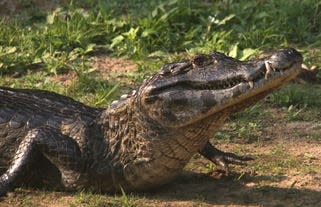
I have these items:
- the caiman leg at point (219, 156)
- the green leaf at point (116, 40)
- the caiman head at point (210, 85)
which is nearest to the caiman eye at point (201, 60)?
the caiman head at point (210, 85)

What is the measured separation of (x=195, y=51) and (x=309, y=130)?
1910mm

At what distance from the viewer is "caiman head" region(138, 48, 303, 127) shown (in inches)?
161

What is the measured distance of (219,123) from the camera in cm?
433

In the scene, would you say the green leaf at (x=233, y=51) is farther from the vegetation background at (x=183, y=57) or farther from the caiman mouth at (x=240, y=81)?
the caiman mouth at (x=240, y=81)

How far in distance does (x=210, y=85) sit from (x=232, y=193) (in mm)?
774

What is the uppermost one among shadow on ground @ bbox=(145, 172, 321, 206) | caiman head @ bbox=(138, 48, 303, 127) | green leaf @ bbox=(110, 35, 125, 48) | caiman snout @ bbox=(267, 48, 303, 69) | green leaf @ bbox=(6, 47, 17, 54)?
caiman snout @ bbox=(267, 48, 303, 69)

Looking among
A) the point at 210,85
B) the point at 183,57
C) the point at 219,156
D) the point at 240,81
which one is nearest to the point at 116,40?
the point at 183,57

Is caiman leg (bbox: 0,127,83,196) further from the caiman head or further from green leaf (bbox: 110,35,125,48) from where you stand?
green leaf (bbox: 110,35,125,48)

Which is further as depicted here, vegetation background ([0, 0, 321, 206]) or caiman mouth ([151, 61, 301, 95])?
vegetation background ([0, 0, 321, 206])

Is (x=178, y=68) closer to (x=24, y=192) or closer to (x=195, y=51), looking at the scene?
(x=24, y=192)

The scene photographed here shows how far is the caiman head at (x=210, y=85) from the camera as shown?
4098 mm

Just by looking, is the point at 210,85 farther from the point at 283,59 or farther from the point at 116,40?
the point at 116,40

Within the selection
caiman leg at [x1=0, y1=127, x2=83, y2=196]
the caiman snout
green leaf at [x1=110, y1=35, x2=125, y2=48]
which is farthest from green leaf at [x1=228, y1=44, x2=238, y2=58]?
the caiman snout

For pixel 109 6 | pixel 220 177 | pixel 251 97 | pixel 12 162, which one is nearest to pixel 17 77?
pixel 109 6
